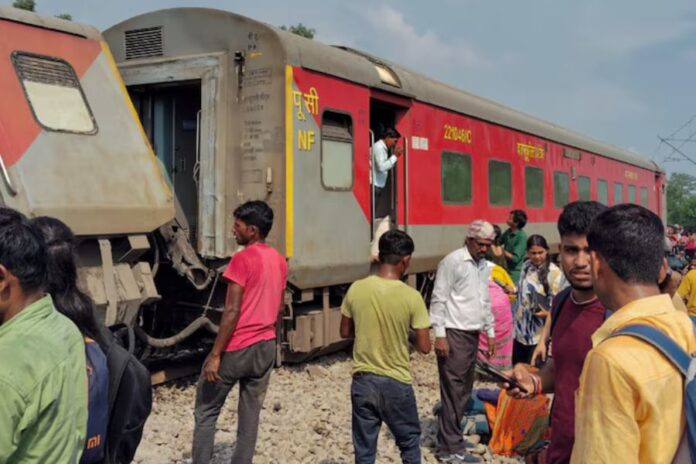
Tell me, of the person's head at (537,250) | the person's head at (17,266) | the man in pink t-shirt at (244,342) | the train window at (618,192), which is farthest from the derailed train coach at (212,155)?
the train window at (618,192)

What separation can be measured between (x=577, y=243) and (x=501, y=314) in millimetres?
3948

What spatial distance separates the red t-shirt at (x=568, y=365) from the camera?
249 centimetres

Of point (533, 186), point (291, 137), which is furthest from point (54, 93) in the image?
point (533, 186)

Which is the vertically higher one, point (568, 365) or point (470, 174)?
point (470, 174)

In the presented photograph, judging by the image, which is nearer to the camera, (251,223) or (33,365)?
(33,365)

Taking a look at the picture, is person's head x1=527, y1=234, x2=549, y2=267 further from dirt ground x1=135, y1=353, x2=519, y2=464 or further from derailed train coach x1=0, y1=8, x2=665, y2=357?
derailed train coach x1=0, y1=8, x2=665, y2=357

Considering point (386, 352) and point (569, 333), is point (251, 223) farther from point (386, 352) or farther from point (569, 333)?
point (569, 333)

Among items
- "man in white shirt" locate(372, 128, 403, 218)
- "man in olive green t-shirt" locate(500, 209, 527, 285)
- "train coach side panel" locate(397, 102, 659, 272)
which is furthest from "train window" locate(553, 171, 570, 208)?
"man in white shirt" locate(372, 128, 403, 218)

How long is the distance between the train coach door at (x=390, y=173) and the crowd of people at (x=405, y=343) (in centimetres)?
284

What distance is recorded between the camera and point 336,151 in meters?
6.95

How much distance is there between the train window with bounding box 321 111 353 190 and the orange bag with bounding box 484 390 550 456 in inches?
113

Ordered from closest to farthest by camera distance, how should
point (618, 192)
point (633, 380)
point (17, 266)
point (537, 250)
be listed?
point (633, 380)
point (17, 266)
point (537, 250)
point (618, 192)

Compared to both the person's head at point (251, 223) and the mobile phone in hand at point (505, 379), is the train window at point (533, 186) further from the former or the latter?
the mobile phone in hand at point (505, 379)

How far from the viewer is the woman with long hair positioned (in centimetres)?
521
